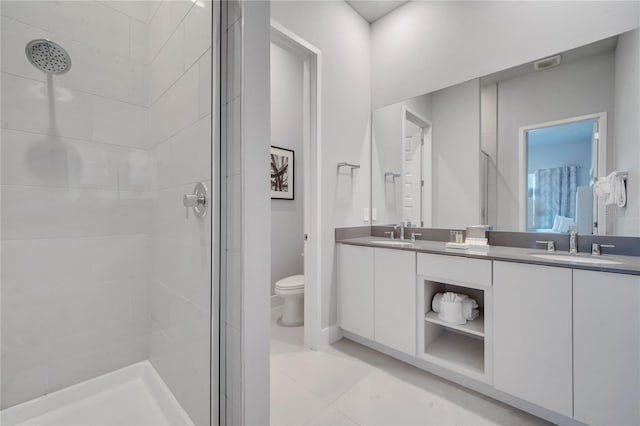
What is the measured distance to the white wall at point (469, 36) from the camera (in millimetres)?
1555

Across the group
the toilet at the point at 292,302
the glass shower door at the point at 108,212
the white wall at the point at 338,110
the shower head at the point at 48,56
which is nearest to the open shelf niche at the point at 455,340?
the white wall at the point at 338,110

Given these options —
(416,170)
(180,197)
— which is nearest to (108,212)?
(180,197)

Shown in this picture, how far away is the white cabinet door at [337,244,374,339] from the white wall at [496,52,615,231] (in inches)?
39.1

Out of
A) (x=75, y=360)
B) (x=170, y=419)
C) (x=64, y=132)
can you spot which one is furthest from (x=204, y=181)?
(x=75, y=360)

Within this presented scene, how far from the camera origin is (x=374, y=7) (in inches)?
95.1

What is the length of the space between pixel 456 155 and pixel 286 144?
1824 mm

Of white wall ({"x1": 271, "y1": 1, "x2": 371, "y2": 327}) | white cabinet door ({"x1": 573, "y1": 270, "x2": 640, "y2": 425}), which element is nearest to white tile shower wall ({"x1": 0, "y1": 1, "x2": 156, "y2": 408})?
white wall ({"x1": 271, "y1": 1, "x2": 371, "y2": 327})

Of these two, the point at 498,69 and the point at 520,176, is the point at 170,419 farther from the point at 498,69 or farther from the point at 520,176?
the point at 498,69

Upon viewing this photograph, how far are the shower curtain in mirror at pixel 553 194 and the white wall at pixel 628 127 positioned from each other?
0.19 m

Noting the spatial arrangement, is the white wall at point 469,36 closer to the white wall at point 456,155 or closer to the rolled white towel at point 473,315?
the white wall at point 456,155

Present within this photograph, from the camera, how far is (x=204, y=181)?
1.02m

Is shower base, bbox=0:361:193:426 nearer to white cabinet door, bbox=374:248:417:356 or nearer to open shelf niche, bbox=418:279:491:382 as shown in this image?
white cabinet door, bbox=374:248:417:356

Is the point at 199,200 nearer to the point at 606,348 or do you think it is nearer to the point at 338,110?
the point at 338,110

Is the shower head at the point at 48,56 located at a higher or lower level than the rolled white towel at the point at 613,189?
higher
